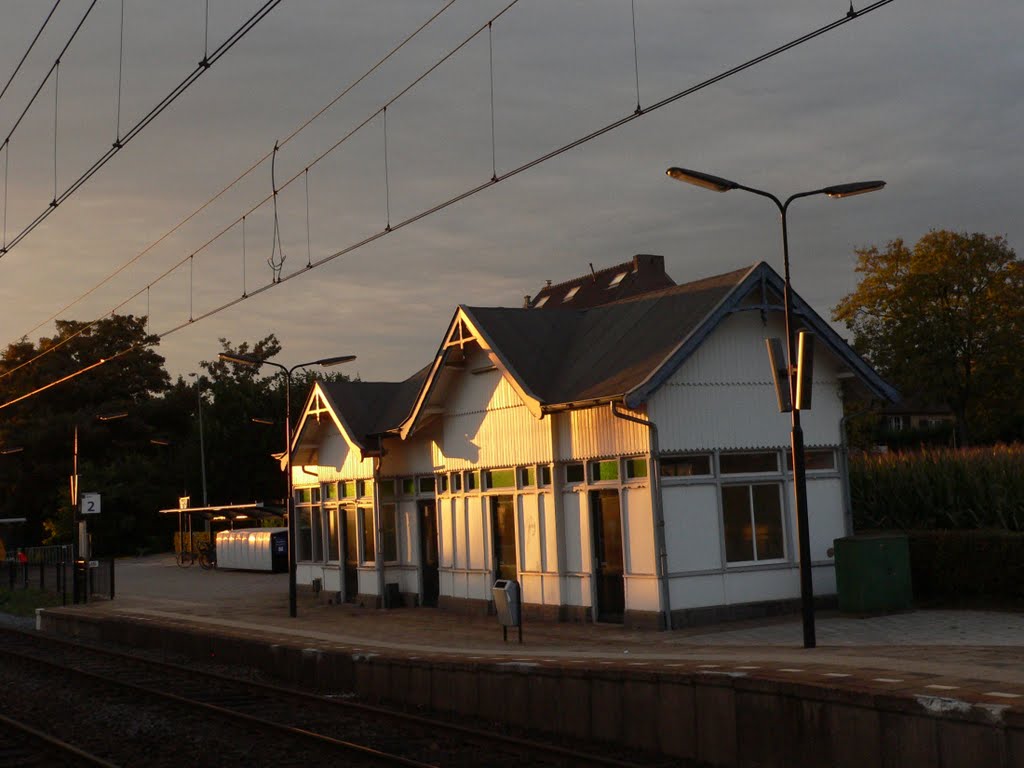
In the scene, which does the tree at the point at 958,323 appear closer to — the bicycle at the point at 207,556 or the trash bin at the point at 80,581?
the bicycle at the point at 207,556

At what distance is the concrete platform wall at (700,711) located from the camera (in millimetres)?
8906

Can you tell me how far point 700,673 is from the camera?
1137cm

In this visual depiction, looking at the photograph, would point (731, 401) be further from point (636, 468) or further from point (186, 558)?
point (186, 558)

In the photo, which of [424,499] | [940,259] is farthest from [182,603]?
[940,259]

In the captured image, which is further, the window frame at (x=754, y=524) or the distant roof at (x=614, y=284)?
the distant roof at (x=614, y=284)

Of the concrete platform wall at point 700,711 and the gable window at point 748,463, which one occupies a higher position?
the gable window at point 748,463

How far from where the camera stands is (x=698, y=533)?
20578mm

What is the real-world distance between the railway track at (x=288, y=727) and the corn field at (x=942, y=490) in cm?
1334

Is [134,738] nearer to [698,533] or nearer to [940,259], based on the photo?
[698,533]

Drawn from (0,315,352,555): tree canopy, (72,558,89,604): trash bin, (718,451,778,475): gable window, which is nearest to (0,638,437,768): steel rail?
(718,451,778,475): gable window

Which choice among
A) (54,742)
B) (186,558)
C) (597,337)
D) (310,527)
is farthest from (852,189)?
(186,558)

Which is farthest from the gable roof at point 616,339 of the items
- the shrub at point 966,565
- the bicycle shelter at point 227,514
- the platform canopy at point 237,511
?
the bicycle shelter at point 227,514

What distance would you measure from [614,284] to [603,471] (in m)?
46.1

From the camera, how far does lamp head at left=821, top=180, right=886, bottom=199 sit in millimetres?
16469
